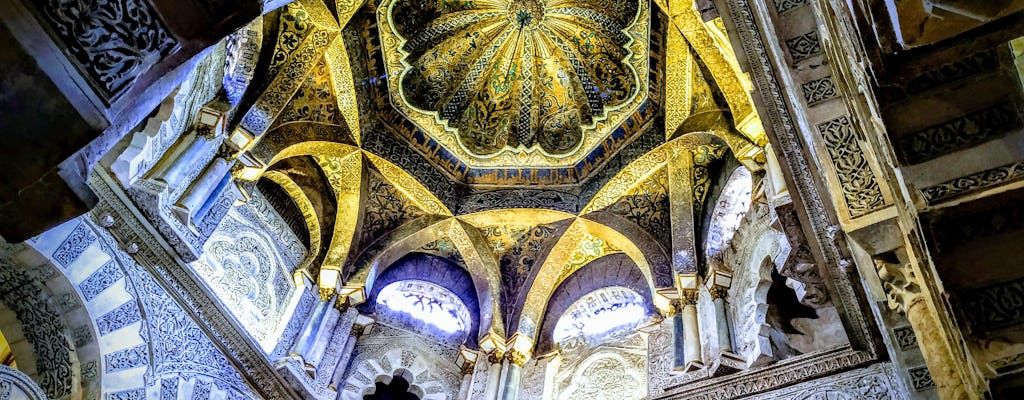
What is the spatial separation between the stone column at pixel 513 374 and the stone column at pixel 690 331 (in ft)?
7.10

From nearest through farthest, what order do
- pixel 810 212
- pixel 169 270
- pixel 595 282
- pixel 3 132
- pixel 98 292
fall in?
pixel 3 132
pixel 810 212
pixel 98 292
pixel 169 270
pixel 595 282

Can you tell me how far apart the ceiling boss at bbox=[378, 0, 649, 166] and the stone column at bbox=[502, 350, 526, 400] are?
2.90 m

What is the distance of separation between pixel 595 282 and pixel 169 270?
17.3ft

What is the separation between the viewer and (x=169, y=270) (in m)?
8.01

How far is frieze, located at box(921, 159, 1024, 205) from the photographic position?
3.90 m

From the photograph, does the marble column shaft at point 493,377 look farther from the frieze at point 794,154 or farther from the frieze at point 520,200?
the frieze at point 794,154

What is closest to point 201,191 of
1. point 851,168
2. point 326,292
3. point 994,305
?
point 326,292

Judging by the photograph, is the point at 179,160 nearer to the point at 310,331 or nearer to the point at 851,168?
the point at 310,331

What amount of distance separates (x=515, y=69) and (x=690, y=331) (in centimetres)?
535

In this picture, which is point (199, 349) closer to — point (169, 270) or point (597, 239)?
point (169, 270)

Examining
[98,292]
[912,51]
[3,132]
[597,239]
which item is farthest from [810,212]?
[98,292]

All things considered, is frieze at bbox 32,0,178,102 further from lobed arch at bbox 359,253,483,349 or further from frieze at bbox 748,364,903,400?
lobed arch at bbox 359,253,483,349

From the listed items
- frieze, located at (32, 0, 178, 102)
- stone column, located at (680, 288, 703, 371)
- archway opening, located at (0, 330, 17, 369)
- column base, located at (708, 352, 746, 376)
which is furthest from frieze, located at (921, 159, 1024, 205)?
archway opening, located at (0, 330, 17, 369)

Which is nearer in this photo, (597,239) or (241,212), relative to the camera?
(241,212)
